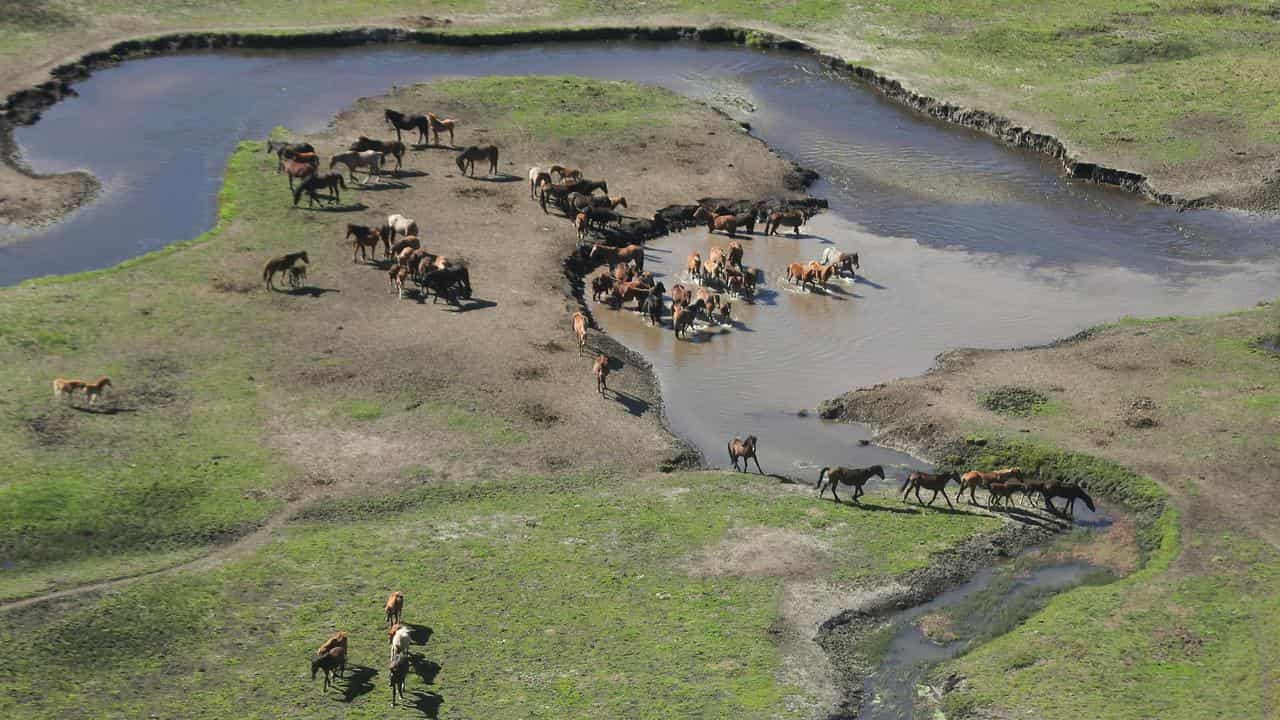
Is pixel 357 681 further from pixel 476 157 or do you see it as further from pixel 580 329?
pixel 476 157

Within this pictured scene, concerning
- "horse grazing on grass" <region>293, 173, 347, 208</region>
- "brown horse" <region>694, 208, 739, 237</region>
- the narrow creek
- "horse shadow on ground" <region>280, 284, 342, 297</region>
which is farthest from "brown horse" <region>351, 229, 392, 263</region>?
"brown horse" <region>694, 208, 739, 237</region>

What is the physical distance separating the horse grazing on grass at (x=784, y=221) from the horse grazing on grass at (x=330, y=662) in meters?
28.7

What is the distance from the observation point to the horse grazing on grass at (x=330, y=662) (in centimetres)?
2341

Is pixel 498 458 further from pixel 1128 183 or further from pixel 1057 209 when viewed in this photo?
pixel 1128 183

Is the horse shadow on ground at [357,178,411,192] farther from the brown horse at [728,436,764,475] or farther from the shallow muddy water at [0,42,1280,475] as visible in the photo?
the brown horse at [728,436,764,475]

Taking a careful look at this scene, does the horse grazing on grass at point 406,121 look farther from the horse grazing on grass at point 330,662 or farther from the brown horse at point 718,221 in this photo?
the horse grazing on grass at point 330,662

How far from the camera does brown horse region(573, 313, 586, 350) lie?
127 ft

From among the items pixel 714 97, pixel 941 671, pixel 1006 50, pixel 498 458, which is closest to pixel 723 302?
pixel 498 458

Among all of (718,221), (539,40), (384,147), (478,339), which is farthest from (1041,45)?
(478,339)

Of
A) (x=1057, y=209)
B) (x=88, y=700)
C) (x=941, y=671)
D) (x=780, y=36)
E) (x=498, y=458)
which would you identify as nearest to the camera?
(x=88, y=700)

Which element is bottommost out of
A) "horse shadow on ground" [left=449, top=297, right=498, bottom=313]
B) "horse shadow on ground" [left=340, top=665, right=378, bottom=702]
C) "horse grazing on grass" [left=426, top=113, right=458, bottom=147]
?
"horse shadow on ground" [left=340, top=665, right=378, bottom=702]

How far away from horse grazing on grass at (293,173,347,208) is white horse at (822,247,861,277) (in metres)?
17.0

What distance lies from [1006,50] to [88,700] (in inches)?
2211

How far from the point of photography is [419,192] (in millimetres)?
49188
